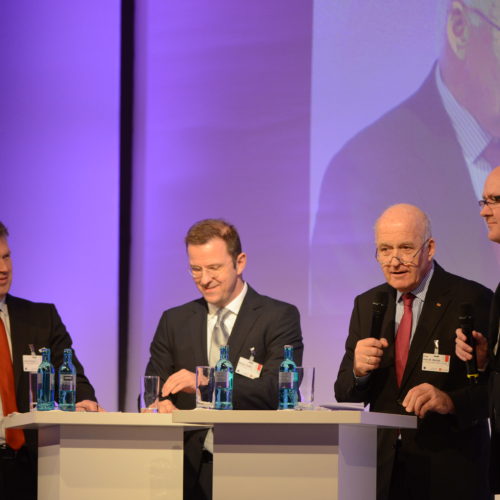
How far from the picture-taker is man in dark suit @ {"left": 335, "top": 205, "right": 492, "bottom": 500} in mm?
3992

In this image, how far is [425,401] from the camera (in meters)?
3.86

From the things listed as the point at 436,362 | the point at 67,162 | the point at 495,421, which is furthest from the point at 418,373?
the point at 67,162

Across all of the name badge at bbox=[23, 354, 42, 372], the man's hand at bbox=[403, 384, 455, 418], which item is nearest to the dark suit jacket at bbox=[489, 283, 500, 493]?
the man's hand at bbox=[403, 384, 455, 418]

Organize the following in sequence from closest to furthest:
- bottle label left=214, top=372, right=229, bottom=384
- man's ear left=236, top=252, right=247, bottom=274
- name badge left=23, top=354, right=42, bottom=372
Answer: bottle label left=214, top=372, right=229, bottom=384 → name badge left=23, top=354, right=42, bottom=372 → man's ear left=236, top=252, right=247, bottom=274

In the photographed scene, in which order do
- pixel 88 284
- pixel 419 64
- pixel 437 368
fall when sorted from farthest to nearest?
1. pixel 88 284
2. pixel 419 64
3. pixel 437 368

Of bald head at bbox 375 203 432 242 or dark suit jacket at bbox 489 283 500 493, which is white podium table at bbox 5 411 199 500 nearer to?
dark suit jacket at bbox 489 283 500 493

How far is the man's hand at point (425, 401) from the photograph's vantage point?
3.84 metres

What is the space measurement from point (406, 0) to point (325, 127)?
3.13 feet

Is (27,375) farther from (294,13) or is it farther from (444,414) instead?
(294,13)

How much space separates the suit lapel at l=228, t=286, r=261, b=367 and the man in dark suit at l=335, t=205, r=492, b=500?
54 cm

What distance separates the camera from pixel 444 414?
403cm

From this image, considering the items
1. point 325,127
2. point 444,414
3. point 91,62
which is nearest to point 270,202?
point 325,127

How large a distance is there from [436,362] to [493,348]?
1.37 feet

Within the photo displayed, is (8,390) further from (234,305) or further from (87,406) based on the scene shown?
(234,305)
